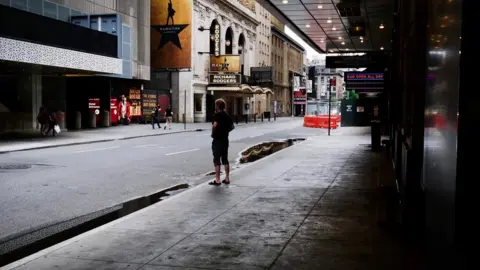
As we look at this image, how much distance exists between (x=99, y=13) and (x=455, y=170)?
1450 inches

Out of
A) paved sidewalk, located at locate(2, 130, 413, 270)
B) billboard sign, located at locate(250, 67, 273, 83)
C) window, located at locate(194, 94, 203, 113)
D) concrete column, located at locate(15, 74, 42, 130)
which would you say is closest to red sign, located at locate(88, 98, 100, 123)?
concrete column, located at locate(15, 74, 42, 130)

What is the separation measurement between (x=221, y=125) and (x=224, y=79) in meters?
44.5

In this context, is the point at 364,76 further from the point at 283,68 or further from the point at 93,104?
the point at 283,68

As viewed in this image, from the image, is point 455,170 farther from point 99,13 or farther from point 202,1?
point 202,1

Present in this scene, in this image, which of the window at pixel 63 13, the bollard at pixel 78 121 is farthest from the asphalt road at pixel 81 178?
the bollard at pixel 78 121

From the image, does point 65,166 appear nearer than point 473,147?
No

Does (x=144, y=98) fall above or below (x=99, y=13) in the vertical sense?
below

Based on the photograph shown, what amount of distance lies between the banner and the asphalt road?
34.8 m

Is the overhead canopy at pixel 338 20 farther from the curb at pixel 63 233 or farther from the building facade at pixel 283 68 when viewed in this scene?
the building facade at pixel 283 68

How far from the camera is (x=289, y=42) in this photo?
110812 millimetres

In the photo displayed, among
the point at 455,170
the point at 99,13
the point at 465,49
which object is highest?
the point at 99,13

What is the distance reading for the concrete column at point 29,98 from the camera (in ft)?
99.8

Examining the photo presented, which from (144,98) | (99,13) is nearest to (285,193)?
(99,13)

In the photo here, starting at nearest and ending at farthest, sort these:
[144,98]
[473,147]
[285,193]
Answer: [473,147]
[285,193]
[144,98]
